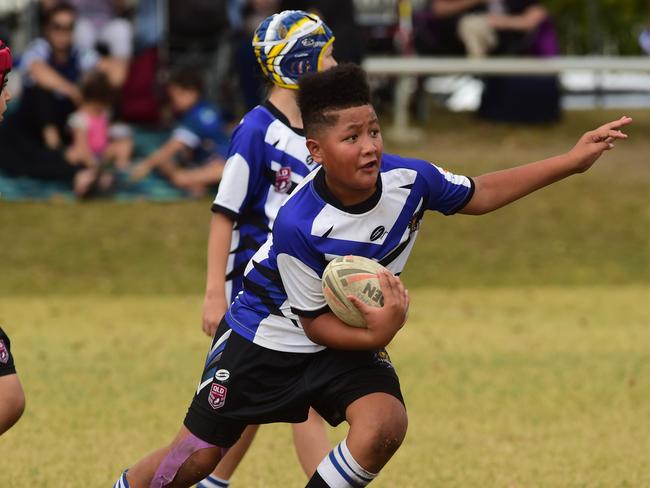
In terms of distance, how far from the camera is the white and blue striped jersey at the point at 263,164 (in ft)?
19.4

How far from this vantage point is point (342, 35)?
47.3 ft

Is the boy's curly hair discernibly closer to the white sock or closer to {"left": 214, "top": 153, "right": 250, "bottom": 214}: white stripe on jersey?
{"left": 214, "top": 153, "right": 250, "bottom": 214}: white stripe on jersey

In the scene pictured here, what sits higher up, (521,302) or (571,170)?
(571,170)

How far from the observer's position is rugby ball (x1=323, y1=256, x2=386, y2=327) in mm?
4801

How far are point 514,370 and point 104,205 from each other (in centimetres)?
734

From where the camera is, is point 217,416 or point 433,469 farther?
point 433,469

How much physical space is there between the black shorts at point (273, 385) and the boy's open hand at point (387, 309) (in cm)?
31

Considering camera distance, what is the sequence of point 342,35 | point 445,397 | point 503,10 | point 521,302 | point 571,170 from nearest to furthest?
point 571,170 < point 445,397 < point 521,302 < point 342,35 < point 503,10

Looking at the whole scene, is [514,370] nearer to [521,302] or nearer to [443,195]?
[521,302]

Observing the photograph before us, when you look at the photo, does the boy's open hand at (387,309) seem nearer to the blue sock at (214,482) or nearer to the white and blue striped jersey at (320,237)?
the white and blue striped jersey at (320,237)

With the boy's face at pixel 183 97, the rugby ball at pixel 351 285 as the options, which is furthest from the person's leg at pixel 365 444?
the boy's face at pixel 183 97

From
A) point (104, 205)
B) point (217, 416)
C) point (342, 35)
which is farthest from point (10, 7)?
point (217, 416)

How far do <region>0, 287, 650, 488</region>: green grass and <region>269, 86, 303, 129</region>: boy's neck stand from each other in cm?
189

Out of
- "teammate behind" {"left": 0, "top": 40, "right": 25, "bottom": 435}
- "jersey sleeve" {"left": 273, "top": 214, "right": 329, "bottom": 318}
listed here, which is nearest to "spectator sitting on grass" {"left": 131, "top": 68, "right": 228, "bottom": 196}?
"teammate behind" {"left": 0, "top": 40, "right": 25, "bottom": 435}
